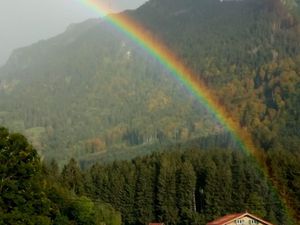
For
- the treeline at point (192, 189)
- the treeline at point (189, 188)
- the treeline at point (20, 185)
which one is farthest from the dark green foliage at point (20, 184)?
the treeline at point (192, 189)

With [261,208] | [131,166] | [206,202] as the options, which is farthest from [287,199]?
[131,166]

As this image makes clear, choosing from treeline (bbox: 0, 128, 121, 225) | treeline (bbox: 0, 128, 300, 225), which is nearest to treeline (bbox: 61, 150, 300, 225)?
treeline (bbox: 0, 128, 300, 225)

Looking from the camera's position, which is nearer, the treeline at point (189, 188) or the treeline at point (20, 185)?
the treeline at point (20, 185)

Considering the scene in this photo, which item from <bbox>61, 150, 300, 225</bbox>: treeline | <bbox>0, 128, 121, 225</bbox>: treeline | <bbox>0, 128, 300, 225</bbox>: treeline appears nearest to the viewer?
<bbox>0, 128, 121, 225</bbox>: treeline

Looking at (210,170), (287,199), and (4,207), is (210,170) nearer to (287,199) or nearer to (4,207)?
(287,199)

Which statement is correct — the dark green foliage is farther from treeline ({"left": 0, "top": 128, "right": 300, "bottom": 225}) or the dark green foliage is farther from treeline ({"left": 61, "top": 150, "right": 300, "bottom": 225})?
treeline ({"left": 61, "top": 150, "right": 300, "bottom": 225})

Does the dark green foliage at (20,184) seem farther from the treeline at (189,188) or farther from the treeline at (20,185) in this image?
the treeline at (189,188)

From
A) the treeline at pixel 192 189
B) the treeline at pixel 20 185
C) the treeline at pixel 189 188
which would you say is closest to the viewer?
the treeline at pixel 20 185

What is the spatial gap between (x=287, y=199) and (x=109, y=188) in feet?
113

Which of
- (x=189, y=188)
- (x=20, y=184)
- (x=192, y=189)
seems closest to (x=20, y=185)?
(x=20, y=184)

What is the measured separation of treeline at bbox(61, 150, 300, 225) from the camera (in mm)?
108375

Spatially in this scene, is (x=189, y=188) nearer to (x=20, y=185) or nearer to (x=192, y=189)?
(x=192, y=189)

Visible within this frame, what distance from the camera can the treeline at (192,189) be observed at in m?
108

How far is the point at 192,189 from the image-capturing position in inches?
4407
